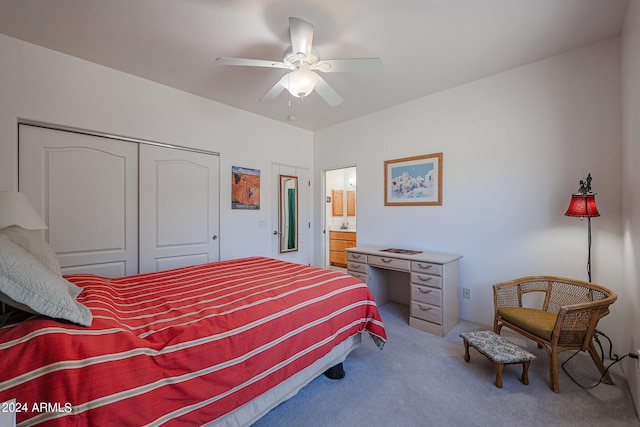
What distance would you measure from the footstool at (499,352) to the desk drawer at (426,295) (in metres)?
0.53

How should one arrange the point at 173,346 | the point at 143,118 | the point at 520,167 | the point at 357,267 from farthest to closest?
the point at 357,267 → the point at 143,118 → the point at 520,167 → the point at 173,346

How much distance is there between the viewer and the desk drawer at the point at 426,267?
8.63 ft

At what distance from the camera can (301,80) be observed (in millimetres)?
1969

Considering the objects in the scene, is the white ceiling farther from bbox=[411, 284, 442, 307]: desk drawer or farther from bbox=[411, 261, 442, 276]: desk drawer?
bbox=[411, 284, 442, 307]: desk drawer

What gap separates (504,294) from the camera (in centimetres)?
236

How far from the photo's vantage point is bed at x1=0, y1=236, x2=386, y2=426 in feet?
2.77

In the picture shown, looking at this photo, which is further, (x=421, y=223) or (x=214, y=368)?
(x=421, y=223)

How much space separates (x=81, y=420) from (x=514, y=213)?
3393 millimetres

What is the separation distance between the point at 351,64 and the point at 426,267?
2059 mm

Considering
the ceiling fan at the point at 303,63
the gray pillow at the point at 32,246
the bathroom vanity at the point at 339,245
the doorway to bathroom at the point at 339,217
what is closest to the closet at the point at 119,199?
the gray pillow at the point at 32,246

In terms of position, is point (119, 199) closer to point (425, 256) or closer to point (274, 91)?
point (274, 91)

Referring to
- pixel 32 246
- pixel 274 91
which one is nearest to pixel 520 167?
pixel 274 91

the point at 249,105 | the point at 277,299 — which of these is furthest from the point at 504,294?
the point at 249,105

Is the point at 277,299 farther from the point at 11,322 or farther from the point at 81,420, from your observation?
the point at 11,322
